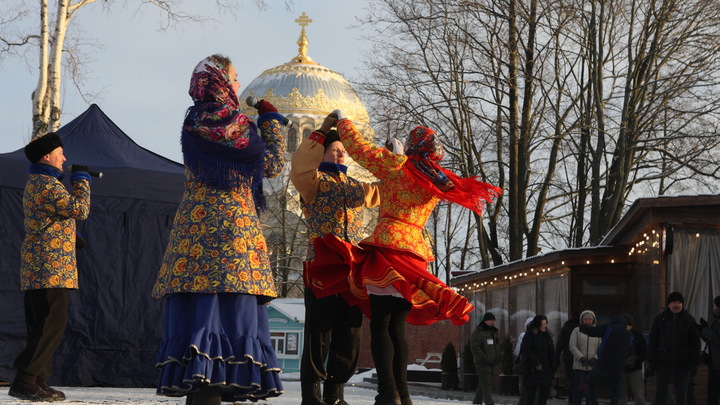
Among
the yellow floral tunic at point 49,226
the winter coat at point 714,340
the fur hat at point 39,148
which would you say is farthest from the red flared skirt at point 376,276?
the winter coat at point 714,340

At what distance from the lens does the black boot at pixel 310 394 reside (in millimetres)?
8180

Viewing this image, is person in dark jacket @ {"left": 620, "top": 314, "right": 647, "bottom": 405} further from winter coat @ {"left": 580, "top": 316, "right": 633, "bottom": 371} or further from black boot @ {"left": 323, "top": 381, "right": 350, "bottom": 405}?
black boot @ {"left": 323, "top": 381, "right": 350, "bottom": 405}

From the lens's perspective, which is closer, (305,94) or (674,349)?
(674,349)

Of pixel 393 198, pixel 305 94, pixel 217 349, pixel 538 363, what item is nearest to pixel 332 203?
pixel 393 198

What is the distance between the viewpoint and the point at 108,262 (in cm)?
1437

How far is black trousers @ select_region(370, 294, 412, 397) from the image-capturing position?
309 inches

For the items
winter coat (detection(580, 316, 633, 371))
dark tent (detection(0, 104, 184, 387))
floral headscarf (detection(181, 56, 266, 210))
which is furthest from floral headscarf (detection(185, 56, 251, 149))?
winter coat (detection(580, 316, 633, 371))

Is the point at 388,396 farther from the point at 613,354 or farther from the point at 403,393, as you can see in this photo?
the point at 613,354

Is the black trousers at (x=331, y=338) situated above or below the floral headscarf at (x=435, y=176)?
below

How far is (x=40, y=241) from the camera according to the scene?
10.1 metres

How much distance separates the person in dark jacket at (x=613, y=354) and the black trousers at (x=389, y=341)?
6.25 m

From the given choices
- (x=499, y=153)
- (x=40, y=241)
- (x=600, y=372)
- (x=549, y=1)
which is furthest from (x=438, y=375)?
(x=40, y=241)

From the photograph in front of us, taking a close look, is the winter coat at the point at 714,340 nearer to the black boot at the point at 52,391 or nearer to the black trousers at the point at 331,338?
the black trousers at the point at 331,338

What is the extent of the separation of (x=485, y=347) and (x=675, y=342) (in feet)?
14.6
